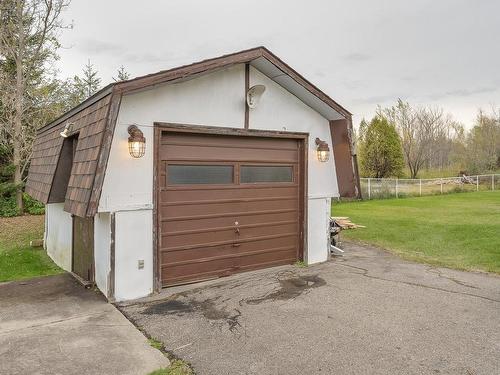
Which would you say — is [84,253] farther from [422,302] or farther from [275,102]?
[422,302]

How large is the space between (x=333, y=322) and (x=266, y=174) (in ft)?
9.86

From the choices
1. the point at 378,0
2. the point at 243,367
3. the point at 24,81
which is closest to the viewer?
the point at 243,367

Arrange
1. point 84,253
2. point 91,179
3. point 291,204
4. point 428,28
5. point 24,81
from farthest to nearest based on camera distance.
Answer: point 24,81, point 428,28, point 291,204, point 84,253, point 91,179

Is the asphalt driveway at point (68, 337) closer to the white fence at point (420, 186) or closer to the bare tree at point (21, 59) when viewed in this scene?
the bare tree at point (21, 59)

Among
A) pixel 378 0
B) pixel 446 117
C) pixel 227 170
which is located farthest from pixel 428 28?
pixel 446 117

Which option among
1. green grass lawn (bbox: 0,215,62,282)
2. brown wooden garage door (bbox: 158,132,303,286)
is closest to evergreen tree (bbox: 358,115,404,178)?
brown wooden garage door (bbox: 158,132,303,286)

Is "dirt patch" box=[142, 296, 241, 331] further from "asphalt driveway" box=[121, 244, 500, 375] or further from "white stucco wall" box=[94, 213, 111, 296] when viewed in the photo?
"white stucco wall" box=[94, 213, 111, 296]

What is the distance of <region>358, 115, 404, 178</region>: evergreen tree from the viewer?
22812 mm

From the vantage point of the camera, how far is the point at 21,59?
14312 millimetres

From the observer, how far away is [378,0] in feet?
33.1

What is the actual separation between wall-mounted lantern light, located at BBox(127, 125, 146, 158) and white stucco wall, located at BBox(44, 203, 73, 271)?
256 cm

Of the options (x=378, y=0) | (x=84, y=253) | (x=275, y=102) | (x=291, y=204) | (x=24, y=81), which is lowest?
(x=84, y=253)

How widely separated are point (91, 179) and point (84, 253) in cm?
189

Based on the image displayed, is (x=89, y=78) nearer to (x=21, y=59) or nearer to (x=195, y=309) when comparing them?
(x=21, y=59)
